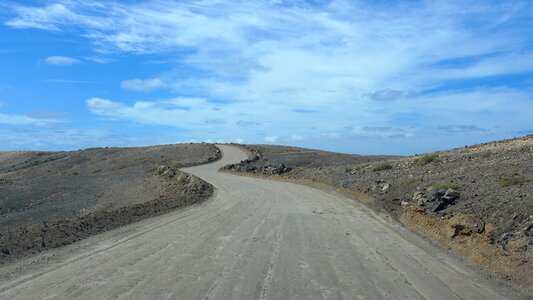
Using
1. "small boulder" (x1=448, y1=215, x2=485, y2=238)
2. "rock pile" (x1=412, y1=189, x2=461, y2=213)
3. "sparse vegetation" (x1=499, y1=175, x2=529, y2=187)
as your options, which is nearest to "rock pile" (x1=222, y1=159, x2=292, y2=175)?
"rock pile" (x1=412, y1=189, x2=461, y2=213)

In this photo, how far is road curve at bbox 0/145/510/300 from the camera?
8578 mm

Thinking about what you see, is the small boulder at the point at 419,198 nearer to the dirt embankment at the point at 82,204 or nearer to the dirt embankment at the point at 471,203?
the dirt embankment at the point at 471,203

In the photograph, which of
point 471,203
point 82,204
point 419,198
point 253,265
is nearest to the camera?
point 253,265

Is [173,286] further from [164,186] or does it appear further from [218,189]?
[164,186]

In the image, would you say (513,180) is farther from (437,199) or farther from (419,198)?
(419,198)

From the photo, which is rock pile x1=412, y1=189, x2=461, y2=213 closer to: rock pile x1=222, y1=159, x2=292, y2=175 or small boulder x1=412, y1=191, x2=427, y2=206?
small boulder x1=412, y1=191, x2=427, y2=206

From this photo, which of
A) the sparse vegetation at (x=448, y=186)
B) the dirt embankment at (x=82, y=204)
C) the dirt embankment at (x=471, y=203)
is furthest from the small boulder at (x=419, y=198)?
the dirt embankment at (x=82, y=204)

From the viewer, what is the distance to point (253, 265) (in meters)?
10.6

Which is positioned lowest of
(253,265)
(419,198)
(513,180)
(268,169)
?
(253,265)

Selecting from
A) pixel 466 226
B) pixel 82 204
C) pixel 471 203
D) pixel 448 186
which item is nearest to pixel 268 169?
pixel 82 204

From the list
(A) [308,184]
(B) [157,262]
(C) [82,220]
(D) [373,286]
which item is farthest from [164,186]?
(D) [373,286]

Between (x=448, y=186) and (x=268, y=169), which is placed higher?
(x=268, y=169)

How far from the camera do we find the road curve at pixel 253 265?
858 centimetres

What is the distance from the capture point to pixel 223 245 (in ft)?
42.8
